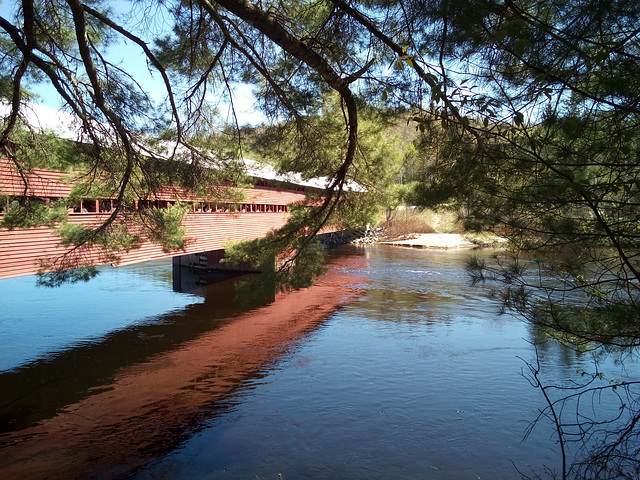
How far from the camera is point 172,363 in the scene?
7602 mm

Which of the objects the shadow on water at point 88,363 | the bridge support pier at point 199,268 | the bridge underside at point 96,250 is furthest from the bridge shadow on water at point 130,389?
the bridge support pier at point 199,268

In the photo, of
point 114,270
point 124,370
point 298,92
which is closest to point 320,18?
point 298,92

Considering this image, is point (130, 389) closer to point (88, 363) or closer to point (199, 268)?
point (88, 363)

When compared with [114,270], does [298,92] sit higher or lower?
higher

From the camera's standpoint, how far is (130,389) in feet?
21.2

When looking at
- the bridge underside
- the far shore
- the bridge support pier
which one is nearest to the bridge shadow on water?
the bridge underside

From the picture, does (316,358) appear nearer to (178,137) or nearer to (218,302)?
(178,137)

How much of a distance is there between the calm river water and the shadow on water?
3cm

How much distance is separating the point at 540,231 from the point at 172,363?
611cm

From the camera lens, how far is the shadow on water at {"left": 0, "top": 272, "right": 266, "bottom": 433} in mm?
5820

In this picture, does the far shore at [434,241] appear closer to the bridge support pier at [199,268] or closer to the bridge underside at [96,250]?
the bridge support pier at [199,268]

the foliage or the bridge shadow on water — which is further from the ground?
the foliage

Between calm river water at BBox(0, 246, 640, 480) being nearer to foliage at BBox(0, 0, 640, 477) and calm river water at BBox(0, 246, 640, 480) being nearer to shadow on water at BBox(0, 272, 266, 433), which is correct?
shadow on water at BBox(0, 272, 266, 433)

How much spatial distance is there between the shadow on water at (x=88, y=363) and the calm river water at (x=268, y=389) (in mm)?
32
